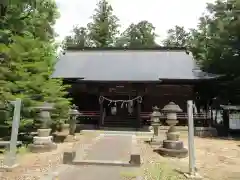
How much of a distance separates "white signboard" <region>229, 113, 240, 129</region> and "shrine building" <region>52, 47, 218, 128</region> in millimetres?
1929

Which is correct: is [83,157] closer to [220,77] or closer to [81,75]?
[81,75]

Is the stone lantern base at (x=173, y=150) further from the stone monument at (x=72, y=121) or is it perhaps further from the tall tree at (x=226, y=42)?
the tall tree at (x=226, y=42)

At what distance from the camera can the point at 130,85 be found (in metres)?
19.9

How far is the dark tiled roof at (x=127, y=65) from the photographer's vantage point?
66.3 ft

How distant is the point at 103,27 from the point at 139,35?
17090mm

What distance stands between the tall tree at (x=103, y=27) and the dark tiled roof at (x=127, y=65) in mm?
19040

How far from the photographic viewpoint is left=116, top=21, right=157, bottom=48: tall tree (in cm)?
5706

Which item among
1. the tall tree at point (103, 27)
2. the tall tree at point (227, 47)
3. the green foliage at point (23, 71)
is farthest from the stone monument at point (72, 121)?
the tall tree at point (103, 27)

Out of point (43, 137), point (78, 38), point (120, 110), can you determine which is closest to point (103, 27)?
point (78, 38)

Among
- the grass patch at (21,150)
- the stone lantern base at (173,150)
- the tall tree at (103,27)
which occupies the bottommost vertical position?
the grass patch at (21,150)

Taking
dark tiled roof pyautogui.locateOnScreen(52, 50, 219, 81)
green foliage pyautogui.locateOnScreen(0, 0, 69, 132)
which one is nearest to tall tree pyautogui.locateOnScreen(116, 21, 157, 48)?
dark tiled roof pyautogui.locateOnScreen(52, 50, 219, 81)

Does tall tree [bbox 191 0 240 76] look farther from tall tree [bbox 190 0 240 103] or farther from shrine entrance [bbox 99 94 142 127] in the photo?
shrine entrance [bbox 99 94 142 127]

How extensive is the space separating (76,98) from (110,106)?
3.44m

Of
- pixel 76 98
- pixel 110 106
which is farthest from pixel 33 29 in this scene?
pixel 110 106
